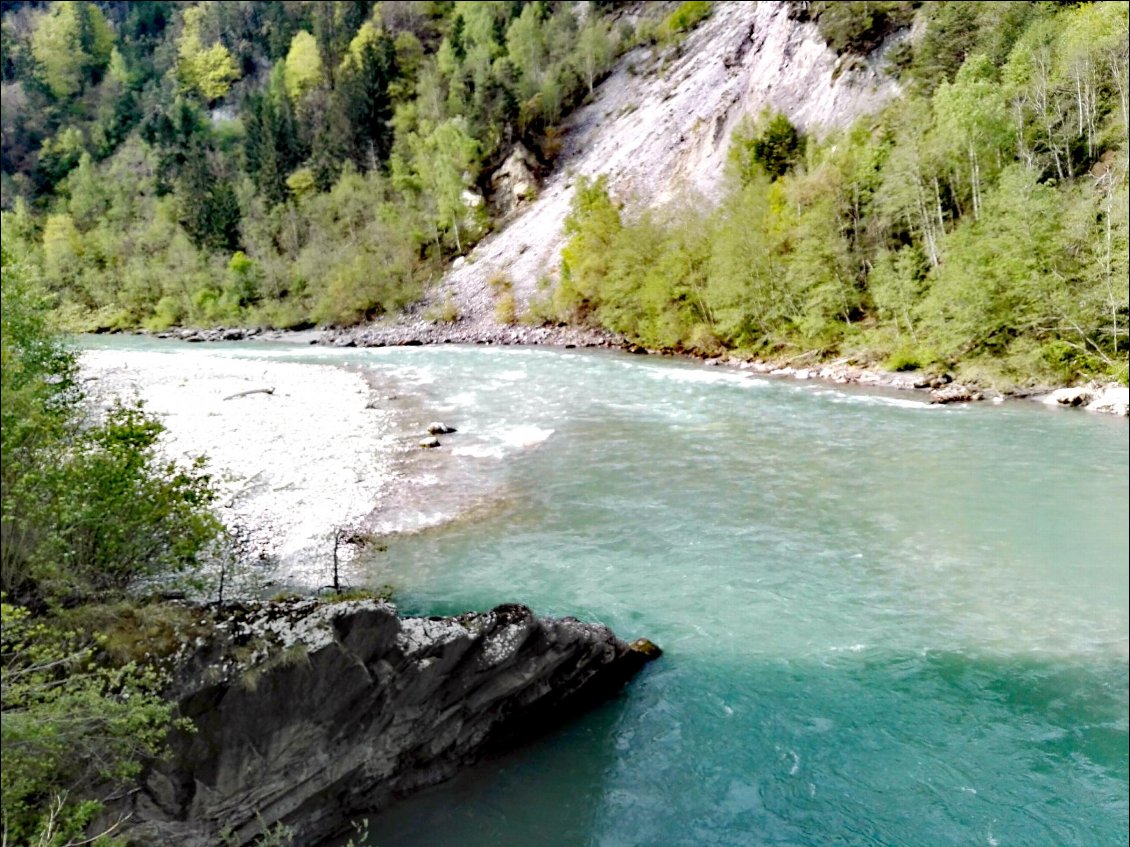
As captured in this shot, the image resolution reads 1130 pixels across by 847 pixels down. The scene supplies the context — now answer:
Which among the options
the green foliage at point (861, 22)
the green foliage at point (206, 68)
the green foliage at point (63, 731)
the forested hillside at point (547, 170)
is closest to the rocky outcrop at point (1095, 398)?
the forested hillside at point (547, 170)

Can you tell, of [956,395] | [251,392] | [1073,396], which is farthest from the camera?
[251,392]

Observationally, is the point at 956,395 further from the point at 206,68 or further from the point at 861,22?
the point at 206,68

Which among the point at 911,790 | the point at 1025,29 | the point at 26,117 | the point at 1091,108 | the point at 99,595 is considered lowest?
the point at 911,790

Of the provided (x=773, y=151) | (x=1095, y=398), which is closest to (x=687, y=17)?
(x=773, y=151)

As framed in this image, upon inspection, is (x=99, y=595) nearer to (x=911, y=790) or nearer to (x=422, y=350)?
(x=911, y=790)

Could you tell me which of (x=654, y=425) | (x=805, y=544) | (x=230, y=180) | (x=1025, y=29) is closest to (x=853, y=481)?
(x=805, y=544)

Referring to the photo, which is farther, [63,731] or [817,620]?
[817,620]

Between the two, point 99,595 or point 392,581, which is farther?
point 392,581
